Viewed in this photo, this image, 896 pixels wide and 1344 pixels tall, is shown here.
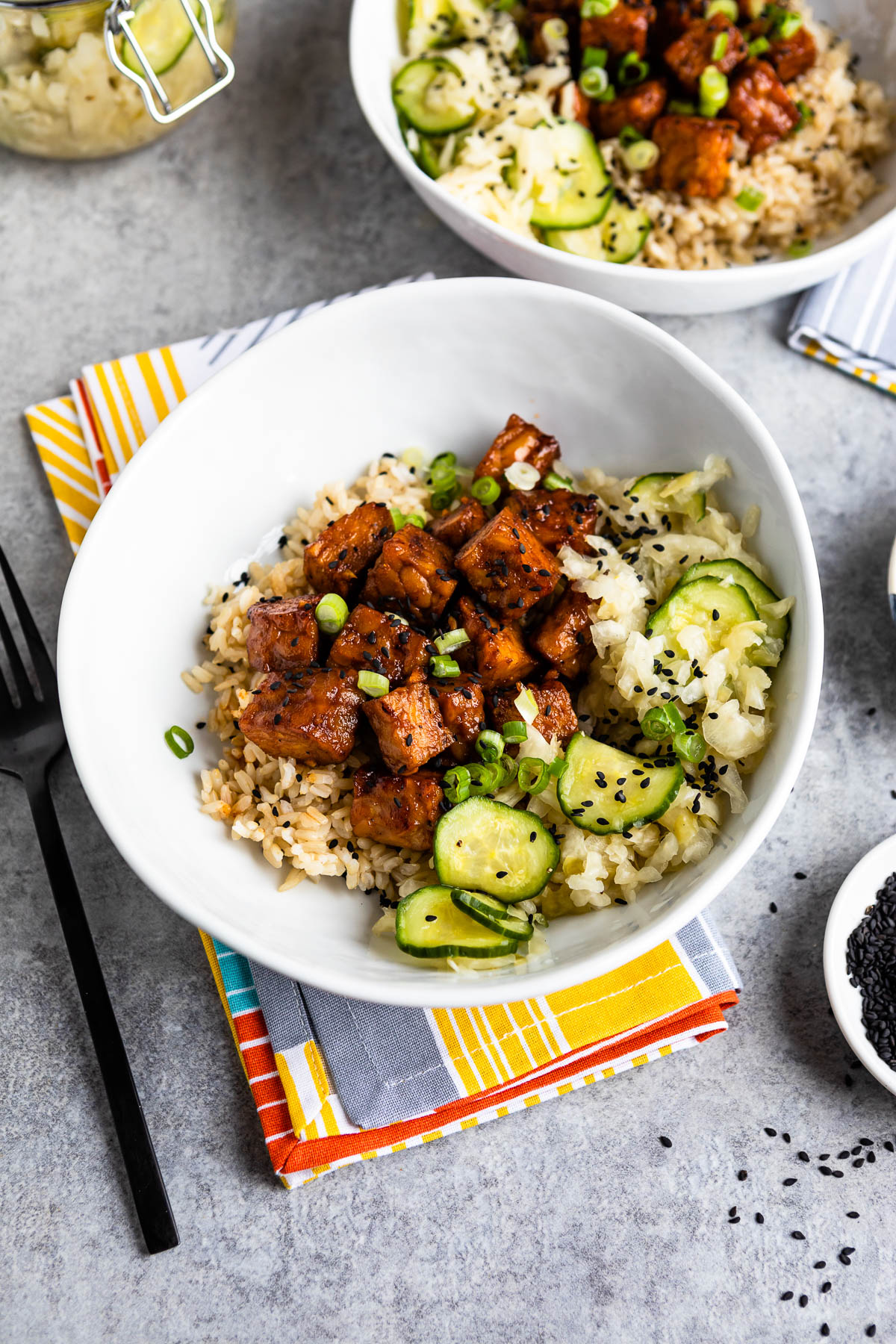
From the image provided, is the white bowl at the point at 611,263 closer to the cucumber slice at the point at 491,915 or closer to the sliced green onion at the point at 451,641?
the sliced green onion at the point at 451,641

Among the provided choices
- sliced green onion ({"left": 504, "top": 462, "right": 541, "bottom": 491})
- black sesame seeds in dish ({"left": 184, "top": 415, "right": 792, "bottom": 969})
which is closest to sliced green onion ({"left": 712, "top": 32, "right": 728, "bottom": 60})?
black sesame seeds in dish ({"left": 184, "top": 415, "right": 792, "bottom": 969})

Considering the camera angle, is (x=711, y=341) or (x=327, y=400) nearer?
(x=327, y=400)

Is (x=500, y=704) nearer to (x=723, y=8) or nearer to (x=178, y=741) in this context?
(x=178, y=741)

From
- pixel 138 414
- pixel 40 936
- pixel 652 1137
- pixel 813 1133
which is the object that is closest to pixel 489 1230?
pixel 652 1137

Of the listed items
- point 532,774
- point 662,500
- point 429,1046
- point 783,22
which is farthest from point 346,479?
point 783,22

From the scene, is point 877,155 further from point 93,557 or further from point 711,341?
point 93,557

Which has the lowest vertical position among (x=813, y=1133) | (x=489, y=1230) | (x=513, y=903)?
(x=489, y=1230)
